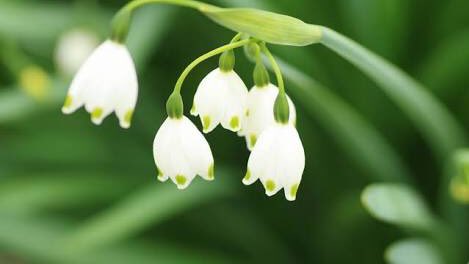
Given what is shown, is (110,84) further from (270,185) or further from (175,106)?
(270,185)

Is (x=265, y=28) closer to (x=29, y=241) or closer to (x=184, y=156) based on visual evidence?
(x=184, y=156)

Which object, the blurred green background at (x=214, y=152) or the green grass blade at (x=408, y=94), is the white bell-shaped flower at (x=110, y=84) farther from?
the blurred green background at (x=214, y=152)

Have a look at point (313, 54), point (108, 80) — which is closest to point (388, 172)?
point (313, 54)

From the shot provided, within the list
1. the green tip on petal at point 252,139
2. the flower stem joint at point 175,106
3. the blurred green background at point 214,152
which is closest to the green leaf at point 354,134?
the blurred green background at point 214,152

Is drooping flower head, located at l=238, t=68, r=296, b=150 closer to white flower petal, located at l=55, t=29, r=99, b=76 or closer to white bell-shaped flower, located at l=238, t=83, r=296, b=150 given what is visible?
white bell-shaped flower, located at l=238, t=83, r=296, b=150

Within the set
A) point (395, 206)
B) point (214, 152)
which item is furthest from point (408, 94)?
point (214, 152)

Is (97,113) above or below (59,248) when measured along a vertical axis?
below

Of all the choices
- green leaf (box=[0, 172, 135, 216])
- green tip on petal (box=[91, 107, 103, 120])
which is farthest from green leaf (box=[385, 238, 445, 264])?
green leaf (box=[0, 172, 135, 216])
